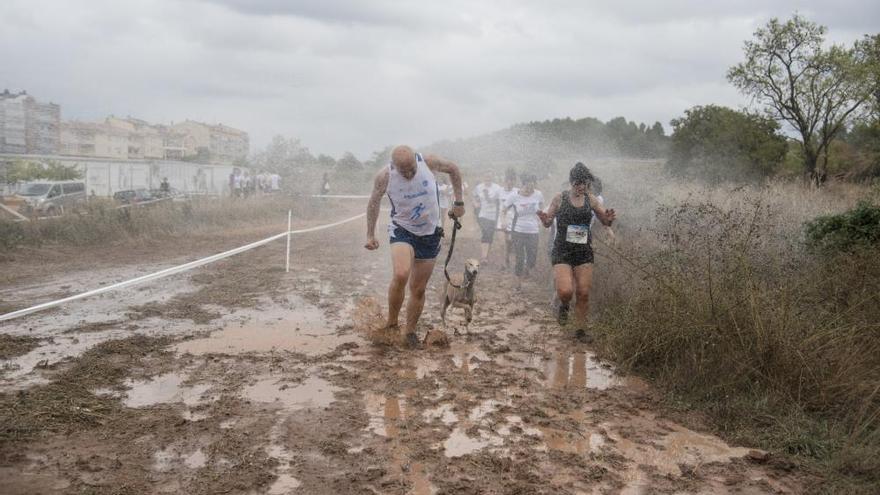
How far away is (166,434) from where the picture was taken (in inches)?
175

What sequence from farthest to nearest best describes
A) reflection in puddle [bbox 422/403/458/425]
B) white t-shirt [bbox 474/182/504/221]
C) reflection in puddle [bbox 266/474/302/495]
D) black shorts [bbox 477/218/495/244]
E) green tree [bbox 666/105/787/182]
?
1. green tree [bbox 666/105/787/182]
2. black shorts [bbox 477/218/495/244]
3. white t-shirt [bbox 474/182/504/221]
4. reflection in puddle [bbox 422/403/458/425]
5. reflection in puddle [bbox 266/474/302/495]

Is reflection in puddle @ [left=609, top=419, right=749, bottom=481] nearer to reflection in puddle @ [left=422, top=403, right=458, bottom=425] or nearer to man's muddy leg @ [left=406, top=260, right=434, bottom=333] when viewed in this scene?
reflection in puddle @ [left=422, top=403, right=458, bottom=425]

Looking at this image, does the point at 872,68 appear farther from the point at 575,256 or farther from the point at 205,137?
the point at 205,137

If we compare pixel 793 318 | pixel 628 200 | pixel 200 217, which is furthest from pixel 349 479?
pixel 200 217

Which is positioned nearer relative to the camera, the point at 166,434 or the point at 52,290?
the point at 166,434

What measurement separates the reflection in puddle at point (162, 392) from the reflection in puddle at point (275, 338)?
0.91 metres

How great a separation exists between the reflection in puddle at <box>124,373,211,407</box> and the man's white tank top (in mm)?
2364

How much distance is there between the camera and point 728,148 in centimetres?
2558

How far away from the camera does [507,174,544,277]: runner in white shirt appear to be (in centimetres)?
1152

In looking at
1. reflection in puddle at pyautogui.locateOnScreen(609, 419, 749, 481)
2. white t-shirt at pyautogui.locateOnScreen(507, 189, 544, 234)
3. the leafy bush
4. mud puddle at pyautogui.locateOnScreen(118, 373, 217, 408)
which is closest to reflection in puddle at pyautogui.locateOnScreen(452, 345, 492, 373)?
reflection in puddle at pyautogui.locateOnScreen(609, 419, 749, 481)

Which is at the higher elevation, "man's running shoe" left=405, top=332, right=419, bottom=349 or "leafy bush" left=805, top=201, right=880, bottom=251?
"leafy bush" left=805, top=201, right=880, bottom=251

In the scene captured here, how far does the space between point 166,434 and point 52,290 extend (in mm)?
6386

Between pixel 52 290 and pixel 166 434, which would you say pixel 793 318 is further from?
pixel 52 290

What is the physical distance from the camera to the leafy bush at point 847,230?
7.79 meters
